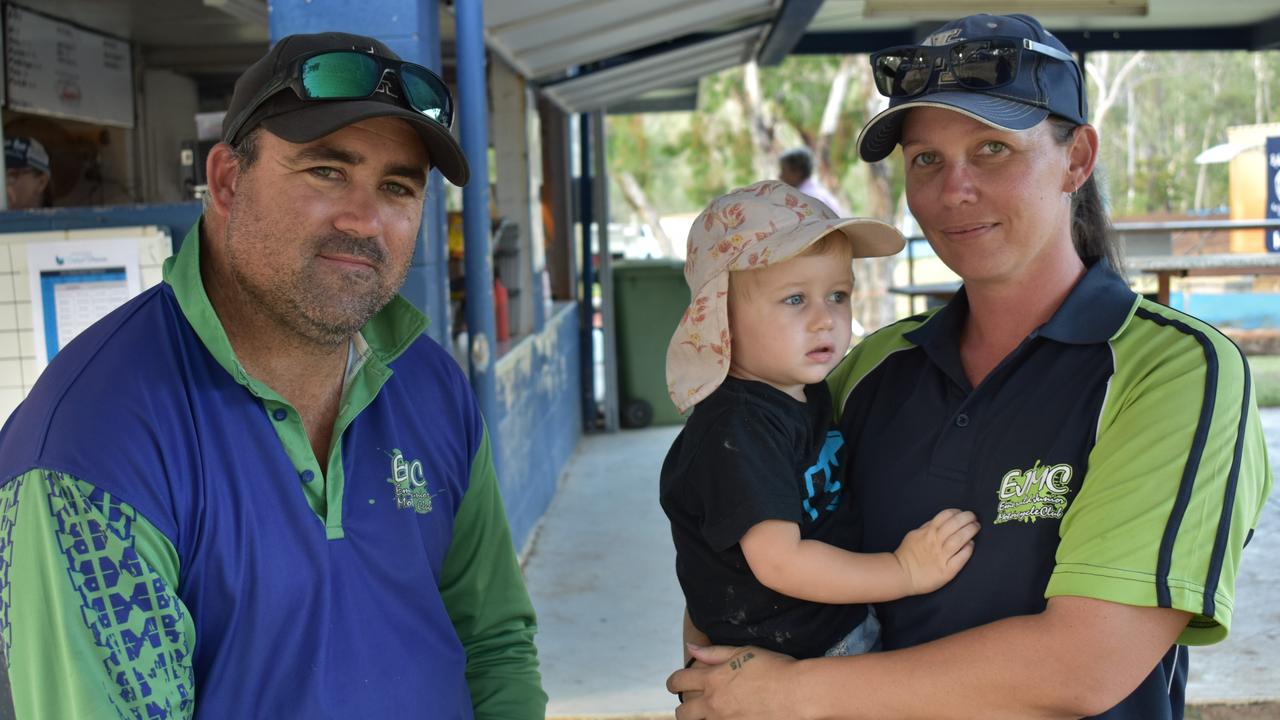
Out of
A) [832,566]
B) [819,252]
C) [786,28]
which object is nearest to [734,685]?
[832,566]

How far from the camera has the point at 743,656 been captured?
6.25 feet

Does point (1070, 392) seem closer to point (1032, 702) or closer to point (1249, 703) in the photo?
point (1032, 702)

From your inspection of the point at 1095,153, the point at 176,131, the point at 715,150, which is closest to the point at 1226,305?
the point at 715,150

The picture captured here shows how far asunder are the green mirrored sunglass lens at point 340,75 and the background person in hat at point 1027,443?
835 millimetres

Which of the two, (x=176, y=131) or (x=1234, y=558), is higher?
(x=176, y=131)

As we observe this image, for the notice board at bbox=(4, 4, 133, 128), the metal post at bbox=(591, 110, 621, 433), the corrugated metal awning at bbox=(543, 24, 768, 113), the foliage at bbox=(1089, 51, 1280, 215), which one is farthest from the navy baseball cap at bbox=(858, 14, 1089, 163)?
the foliage at bbox=(1089, 51, 1280, 215)

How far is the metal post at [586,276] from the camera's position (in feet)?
30.3

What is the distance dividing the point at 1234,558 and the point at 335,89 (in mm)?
1399

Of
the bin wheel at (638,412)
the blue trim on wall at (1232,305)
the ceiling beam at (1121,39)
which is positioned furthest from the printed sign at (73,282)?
the blue trim on wall at (1232,305)

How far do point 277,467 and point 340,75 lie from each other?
22.4 inches

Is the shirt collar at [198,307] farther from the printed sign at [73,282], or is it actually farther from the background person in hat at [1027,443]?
the printed sign at [73,282]

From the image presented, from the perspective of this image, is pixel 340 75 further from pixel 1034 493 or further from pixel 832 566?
pixel 1034 493

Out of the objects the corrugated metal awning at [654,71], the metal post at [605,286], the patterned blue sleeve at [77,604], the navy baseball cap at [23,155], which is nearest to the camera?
the patterned blue sleeve at [77,604]

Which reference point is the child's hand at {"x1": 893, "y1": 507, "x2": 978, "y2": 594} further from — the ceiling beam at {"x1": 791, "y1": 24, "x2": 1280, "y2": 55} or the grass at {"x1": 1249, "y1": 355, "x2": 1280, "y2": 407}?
the ceiling beam at {"x1": 791, "y1": 24, "x2": 1280, "y2": 55}
